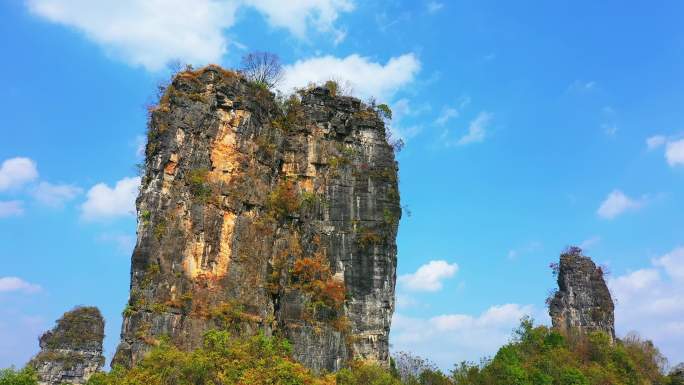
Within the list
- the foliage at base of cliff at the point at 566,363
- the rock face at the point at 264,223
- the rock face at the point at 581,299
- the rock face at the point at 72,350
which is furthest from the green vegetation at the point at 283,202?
the rock face at the point at 72,350

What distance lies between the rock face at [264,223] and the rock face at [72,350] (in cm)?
1942

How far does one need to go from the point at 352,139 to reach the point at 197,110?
8928mm

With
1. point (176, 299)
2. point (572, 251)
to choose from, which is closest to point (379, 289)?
point (176, 299)

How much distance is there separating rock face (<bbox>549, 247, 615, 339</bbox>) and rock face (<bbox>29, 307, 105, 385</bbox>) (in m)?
31.9

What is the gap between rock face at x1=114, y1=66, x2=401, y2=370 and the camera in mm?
26875

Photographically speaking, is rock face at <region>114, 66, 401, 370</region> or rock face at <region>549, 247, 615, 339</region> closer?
rock face at <region>114, 66, 401, 370</region>

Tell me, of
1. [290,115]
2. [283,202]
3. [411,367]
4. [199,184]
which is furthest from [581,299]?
[199,184]

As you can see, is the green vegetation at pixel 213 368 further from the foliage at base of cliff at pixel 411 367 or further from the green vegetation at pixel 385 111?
the green vegetation at pixel 385 111

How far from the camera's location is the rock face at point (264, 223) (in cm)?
2688

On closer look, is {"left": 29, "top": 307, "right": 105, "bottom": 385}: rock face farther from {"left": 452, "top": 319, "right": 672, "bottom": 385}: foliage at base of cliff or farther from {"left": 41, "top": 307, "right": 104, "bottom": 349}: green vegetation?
{"left": 452, "top": 319, "right": 672, "bottom": 385}: foliage at base of cliff

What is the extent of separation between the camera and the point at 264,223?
30828 millimetres

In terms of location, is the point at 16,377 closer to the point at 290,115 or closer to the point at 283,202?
the point at 283,202

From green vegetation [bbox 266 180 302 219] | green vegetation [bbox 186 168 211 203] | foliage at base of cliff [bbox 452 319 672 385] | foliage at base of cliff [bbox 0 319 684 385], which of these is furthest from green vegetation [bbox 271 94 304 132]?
foliage at base of cliff [bbox 452 319 672 385]

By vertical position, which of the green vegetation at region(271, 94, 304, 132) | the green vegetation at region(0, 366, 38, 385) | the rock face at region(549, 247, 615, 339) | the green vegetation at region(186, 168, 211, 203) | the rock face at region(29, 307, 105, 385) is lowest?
the green vegetation at region(0, 366, 38, 385)
